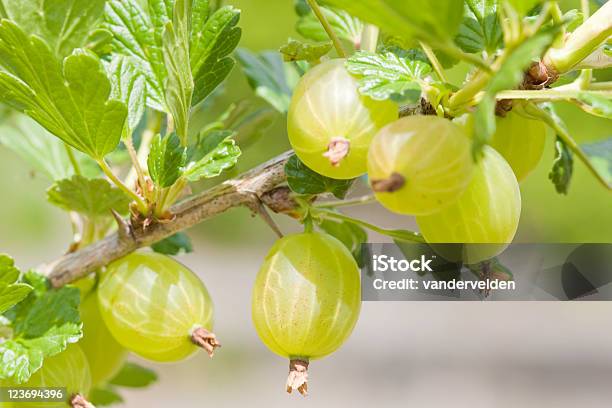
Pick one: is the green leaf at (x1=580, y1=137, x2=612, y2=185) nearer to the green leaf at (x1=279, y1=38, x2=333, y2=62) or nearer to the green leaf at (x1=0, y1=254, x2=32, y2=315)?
the green leaf at (x1=279, y1=38, x2=333, y2=62)

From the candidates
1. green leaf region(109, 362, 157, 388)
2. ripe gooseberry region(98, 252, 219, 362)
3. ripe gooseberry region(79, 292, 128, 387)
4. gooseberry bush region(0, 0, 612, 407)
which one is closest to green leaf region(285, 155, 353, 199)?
gooseberry bush region(0, 0, 612, 407)

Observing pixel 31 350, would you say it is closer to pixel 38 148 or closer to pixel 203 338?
pixel 203 338

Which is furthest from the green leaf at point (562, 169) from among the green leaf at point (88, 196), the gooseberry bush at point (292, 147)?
the green leaf at point (88, 196)

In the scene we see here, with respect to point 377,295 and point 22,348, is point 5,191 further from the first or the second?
point 377,295

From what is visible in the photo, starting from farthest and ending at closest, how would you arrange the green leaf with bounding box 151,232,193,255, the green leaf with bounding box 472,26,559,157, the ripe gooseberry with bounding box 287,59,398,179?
the green leaf with bounding box 151,232,193,255, the ripe gooseberry with bounding box 287,59,398,179, the green leaf with bounding box 472,26,559,157

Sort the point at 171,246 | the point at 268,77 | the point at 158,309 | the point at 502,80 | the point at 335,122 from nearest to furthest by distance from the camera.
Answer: the point at 502,80
the point at 335,122
the point at 158,309
the point at 171,246
the point at 268,77

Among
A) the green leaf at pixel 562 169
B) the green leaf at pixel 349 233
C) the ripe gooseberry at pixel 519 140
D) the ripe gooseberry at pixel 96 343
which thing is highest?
the ripe gooseberry at pixel 519 140

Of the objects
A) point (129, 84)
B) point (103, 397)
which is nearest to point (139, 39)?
point (129, 84)

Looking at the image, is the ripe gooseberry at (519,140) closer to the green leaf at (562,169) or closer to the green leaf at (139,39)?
the green leaf at (562,169)
